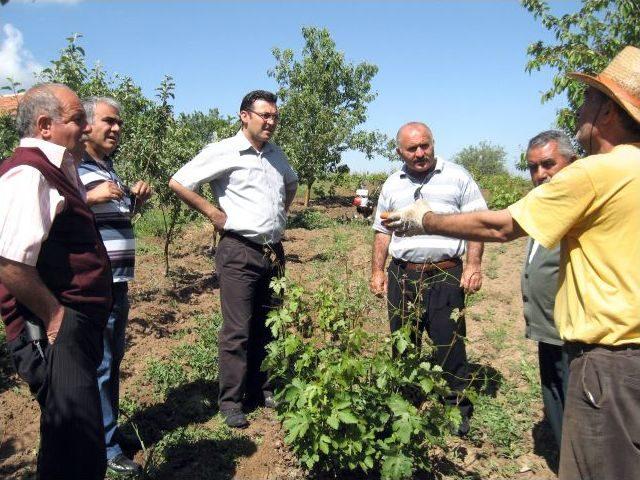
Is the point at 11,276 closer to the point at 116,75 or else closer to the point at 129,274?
the point at 129,274

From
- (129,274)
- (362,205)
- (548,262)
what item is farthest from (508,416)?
(362,205)

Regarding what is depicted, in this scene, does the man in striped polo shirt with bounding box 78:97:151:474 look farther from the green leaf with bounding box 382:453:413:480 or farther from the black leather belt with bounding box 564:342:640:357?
the black leather belt with bounding box 564:342:640:357

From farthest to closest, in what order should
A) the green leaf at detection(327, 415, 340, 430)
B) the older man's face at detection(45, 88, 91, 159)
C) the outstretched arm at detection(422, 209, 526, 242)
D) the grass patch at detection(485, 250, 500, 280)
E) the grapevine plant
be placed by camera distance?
the grass patch at detection(485, 250, 500, 280) → the grapevine plant → the green leaf at detection(327, 415, 340, 430) → the older man's face at detection(45, 88, 91, 159) → the outstretched arm at detection(422, 209, 526, 242)

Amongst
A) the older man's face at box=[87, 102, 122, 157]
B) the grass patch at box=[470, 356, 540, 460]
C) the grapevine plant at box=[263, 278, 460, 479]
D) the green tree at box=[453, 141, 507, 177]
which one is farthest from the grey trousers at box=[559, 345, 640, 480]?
the green tree at box=[453, 141, 507, 177]

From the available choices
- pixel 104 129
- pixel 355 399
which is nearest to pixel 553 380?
pixel 355 399

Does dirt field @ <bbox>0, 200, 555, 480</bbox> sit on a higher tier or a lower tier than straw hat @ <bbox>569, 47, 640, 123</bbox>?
lower

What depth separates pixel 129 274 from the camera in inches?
119

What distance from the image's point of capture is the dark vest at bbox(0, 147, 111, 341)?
6.51 ft

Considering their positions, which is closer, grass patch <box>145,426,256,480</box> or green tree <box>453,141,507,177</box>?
grass patch <box>145,426,256,480</box>

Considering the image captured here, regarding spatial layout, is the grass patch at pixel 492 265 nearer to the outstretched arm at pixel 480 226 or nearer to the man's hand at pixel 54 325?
the outstretched arm at pixel 480 226

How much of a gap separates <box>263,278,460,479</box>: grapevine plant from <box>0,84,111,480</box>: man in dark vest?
3.12 feet

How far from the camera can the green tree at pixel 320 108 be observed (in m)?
15.3

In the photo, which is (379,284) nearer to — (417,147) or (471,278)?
(471,278)

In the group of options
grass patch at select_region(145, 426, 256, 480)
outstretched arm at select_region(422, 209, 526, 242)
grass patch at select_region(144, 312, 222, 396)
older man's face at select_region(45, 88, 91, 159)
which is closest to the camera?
outstretched arm at select_region(422, 209, 526, 242)
